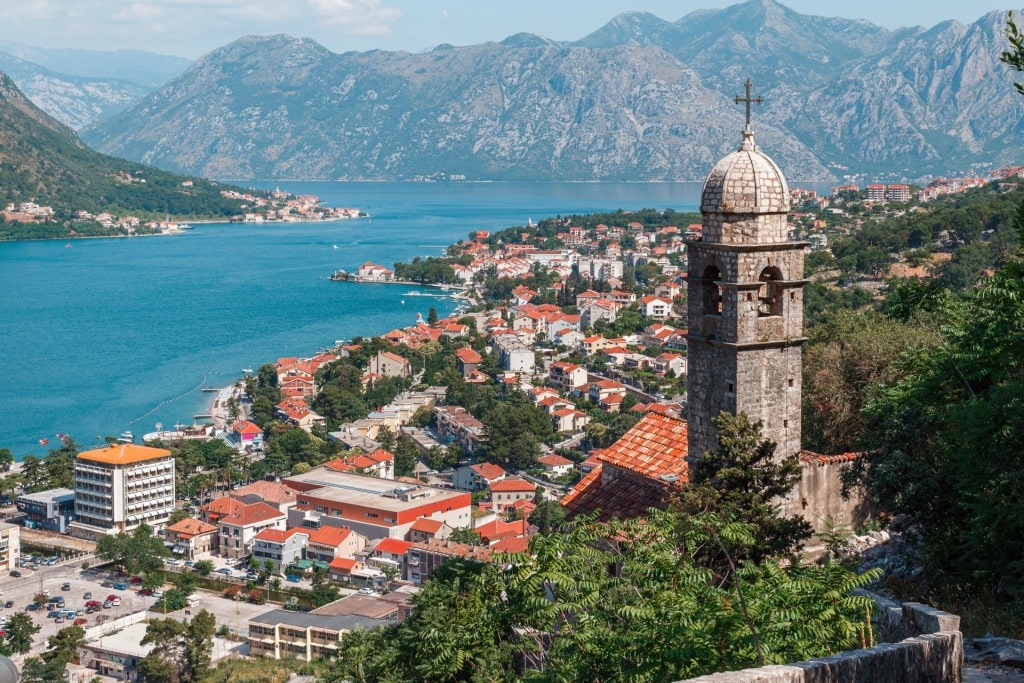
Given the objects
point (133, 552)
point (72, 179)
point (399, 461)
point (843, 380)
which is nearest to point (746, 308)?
point (843, 380)

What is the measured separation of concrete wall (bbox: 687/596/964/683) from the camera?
3.41 metres

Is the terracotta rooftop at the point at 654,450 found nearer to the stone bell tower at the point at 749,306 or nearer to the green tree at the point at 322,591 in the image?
the stone bell tower at the point at 749,306

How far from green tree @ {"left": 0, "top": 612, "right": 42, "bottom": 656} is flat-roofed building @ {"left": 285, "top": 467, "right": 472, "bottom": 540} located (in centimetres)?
765

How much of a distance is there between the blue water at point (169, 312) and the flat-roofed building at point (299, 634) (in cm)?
1816

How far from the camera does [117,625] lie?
2166 centimetres

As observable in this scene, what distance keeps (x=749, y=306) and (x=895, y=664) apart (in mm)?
3992

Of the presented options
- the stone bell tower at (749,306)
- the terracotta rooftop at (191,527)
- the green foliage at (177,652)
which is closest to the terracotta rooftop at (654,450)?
the stone bell tower at (749,306)

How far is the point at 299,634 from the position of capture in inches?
800

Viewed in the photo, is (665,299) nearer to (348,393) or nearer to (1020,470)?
(348,393)

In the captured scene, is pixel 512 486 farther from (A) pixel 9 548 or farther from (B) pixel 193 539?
(A) pixel 9 548

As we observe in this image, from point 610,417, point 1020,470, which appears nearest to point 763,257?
point 1020,470

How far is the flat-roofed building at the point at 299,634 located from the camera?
20.0 m

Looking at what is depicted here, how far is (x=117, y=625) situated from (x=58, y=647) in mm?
1598

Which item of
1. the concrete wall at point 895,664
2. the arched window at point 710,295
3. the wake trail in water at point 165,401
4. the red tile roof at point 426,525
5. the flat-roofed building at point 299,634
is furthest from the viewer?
the wake trail in water at point 165,401
